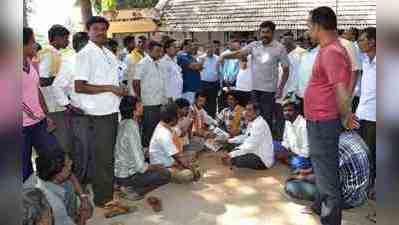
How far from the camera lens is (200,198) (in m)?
4.74

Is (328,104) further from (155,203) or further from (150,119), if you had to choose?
(150,119)

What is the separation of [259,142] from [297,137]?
0.53 m

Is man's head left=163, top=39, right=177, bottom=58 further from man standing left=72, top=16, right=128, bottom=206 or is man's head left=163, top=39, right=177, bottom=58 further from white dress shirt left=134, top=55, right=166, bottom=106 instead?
man standing left=72, top=16, right=128, bottom=206

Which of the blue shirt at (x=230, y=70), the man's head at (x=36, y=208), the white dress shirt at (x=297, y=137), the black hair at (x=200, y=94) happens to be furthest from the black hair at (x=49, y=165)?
the blue shirt at (x=230, y=70)

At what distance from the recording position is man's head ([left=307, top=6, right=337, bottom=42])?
10.8 ft

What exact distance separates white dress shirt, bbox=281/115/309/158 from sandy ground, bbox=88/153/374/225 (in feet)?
1.30

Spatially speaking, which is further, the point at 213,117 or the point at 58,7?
the point at 58,7

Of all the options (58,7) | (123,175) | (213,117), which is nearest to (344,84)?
(123,175)

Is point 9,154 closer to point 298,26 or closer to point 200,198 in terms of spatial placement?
point 200,198

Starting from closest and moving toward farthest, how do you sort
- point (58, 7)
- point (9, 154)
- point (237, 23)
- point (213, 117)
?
point (9, 154) → point (213, 117) → point (237, 23) → point (58, 7)

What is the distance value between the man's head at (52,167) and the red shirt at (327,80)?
1.77 m

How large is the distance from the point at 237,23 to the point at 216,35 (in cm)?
181

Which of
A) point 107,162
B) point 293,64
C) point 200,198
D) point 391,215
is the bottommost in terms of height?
point 200,198

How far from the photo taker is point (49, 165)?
10.2 ft
